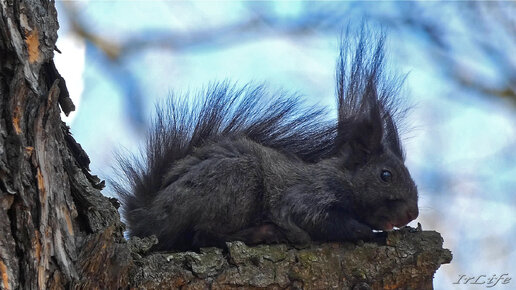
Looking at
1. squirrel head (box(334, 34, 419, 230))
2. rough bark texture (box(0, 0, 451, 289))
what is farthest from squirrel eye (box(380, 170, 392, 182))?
rough bark texture (box(0, 0, 451, 289))

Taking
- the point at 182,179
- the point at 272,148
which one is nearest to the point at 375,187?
the point at 272,148

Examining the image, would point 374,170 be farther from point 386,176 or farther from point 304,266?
point 304,266

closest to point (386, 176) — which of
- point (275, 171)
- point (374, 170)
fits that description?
point (374, 170)

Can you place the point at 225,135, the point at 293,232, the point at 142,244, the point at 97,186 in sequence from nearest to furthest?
the point at 97,186 < the point at 142,244 < the point at 293,232 < the point at 225,135

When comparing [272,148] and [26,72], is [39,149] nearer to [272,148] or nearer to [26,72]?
[26,72]

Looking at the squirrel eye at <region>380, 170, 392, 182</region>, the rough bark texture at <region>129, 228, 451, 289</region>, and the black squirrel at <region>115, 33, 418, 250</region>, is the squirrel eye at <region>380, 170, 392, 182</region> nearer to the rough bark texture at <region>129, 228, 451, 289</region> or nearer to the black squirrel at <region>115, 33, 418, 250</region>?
the black squirrel at <region>115, 33, 418, 250</region>

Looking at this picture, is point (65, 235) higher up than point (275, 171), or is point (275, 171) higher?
point (275, 171)
